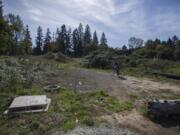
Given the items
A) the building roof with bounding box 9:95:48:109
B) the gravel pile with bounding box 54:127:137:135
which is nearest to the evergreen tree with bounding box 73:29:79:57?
the building roof with bounding box 9:95:48:109

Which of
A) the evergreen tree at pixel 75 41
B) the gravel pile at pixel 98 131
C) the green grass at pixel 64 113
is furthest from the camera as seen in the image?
the evergreen tree at pixel 75 41

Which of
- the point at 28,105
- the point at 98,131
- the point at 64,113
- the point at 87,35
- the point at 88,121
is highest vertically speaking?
the point at 87,35

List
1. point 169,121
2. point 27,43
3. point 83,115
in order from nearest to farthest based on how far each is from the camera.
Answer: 1. point 83,115
2. point 169,121
3. point 27,43

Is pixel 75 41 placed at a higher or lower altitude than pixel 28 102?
higher

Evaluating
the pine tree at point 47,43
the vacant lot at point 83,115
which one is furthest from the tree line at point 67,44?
the vacant lot at point 83,115

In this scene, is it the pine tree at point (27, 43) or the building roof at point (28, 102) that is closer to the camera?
the building roof at point (28, 102)

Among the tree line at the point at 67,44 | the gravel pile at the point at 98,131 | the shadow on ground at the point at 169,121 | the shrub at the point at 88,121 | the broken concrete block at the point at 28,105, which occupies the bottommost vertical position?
the shadow on ground at the point at 169,121

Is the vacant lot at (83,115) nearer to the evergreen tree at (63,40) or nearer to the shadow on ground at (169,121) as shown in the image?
the shadow on ground at (169,121)

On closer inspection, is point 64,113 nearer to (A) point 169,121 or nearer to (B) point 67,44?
(A) point 169,121

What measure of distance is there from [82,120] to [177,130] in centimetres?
376

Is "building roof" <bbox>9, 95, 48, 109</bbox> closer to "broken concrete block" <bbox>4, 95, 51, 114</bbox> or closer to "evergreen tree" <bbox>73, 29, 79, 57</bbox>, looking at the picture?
"broken concrete block" <bbox>4, 95, 51, 114</bbox>

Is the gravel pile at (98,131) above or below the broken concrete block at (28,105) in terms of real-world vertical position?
below

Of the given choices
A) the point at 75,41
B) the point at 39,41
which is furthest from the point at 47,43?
the point at 75,41

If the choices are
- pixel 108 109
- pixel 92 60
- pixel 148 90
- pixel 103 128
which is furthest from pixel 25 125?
pixel 92 60
